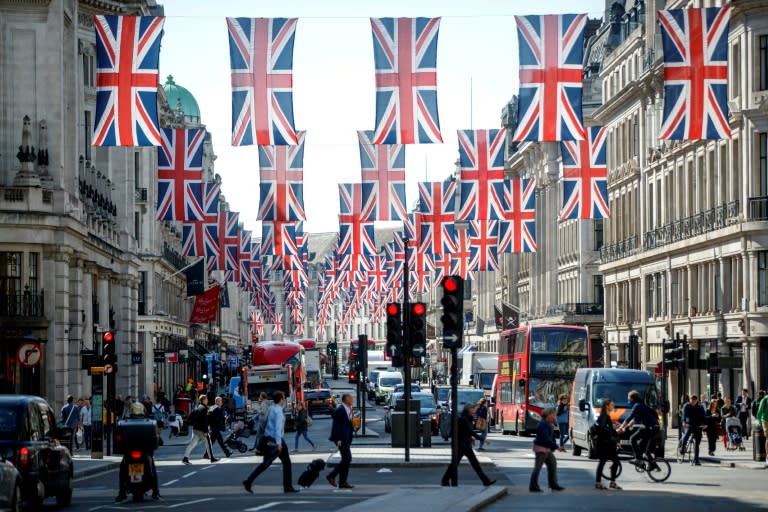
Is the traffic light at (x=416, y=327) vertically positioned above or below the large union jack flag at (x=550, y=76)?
below

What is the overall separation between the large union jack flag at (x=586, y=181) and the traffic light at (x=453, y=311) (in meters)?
25.2

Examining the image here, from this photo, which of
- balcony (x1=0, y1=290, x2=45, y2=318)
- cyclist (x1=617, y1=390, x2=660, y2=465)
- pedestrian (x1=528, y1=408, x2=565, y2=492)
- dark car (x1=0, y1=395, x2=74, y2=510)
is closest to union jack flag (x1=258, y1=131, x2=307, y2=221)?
balcony (x1=0, y1=290, x2=45, y2=318)

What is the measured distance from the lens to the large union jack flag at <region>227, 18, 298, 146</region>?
1471 inches

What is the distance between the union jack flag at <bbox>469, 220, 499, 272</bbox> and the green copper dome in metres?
60.2

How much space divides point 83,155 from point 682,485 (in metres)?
36.3

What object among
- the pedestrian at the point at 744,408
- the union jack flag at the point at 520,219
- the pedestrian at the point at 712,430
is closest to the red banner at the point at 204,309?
the union jack flag at the point at 520,219

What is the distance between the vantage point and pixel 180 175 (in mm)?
55562

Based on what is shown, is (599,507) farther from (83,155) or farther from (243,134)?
(83,155)

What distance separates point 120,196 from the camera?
2933 inches

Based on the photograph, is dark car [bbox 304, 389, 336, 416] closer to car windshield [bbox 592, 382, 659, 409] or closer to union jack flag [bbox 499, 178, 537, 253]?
union jack flag [bbox 499, 178, 537, 253]

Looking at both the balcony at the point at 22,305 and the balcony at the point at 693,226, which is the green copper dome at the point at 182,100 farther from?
the balcony at the point at 22,305

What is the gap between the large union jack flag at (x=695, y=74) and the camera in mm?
38156

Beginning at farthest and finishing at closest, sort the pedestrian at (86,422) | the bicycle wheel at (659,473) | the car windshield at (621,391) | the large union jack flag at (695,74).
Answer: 1. the pedestrian at (86,422)
2. the car windshield at (621,391)
3. the large union jack flag at (695,74)
4. the bicycle wheel at (659,473)

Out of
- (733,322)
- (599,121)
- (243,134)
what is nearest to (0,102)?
(243,134)
